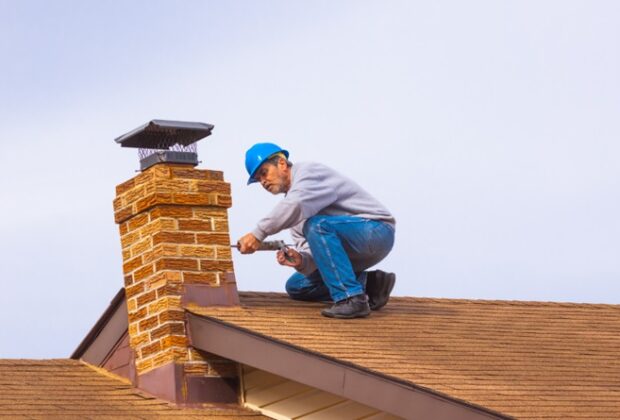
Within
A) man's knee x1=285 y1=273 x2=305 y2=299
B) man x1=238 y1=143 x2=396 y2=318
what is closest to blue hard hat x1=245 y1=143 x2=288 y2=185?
man x1=238 y1=143 x2=396 y2=318

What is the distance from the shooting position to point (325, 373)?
30.7 feet

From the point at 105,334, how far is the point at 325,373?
2.67 m

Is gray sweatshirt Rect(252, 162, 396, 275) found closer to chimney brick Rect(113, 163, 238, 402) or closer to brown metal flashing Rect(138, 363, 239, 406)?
chimney brick Rect(113, 163, 238, 402)

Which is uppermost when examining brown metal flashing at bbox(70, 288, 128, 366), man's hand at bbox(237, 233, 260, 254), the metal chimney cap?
the metal chimney cap

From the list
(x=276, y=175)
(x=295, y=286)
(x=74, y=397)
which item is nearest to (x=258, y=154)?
(x=276, y=175)

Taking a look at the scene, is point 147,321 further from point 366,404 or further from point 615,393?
point 615,393

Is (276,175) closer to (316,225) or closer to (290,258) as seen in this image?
(316,225)

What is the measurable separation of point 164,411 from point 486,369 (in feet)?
7.26

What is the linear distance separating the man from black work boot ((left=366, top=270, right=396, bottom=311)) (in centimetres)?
12

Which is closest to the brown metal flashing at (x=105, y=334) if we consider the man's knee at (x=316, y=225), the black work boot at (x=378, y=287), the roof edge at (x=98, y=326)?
the roof edge at (x=98, y=326)

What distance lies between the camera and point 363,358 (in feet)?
Result: 31.3

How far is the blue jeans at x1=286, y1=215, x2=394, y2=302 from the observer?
10867 millimetres

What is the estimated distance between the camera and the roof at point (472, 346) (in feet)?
30.1

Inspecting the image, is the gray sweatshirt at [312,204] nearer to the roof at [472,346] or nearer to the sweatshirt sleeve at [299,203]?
the sweatshirt sleeve at [299,203]
